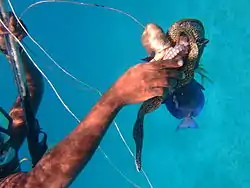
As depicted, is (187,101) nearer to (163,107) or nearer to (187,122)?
(187,122)

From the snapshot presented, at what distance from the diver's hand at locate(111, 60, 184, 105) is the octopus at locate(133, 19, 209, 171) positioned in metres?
0.21

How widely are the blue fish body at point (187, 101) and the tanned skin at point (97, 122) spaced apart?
584mm

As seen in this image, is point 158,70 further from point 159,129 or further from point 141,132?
point 159,129

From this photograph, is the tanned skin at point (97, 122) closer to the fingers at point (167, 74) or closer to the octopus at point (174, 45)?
the fingers at point (167, 74)

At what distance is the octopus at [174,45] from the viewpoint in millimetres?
1817

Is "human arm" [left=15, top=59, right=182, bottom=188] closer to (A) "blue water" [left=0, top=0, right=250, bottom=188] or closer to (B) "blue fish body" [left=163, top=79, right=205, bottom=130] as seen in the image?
(B) "blue fish body" [left=163, top=79, right=205, bottom=130]

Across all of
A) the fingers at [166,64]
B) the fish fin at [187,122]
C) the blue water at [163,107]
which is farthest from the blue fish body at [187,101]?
the blue water at [163,107]

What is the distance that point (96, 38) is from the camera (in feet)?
45.8

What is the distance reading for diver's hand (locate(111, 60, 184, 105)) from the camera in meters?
1.54

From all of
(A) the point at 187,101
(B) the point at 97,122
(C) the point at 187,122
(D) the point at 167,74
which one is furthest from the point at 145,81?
(C) the point at 187,122

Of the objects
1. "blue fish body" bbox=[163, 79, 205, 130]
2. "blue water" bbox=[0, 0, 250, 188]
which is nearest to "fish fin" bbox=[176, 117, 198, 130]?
"blue fish body" bbox=[163, 79, 205, 130]

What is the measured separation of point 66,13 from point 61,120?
3.80 meters

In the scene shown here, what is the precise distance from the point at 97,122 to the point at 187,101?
77cm

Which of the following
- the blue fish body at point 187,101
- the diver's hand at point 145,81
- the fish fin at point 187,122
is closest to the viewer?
the diver's hand at point 145,81
